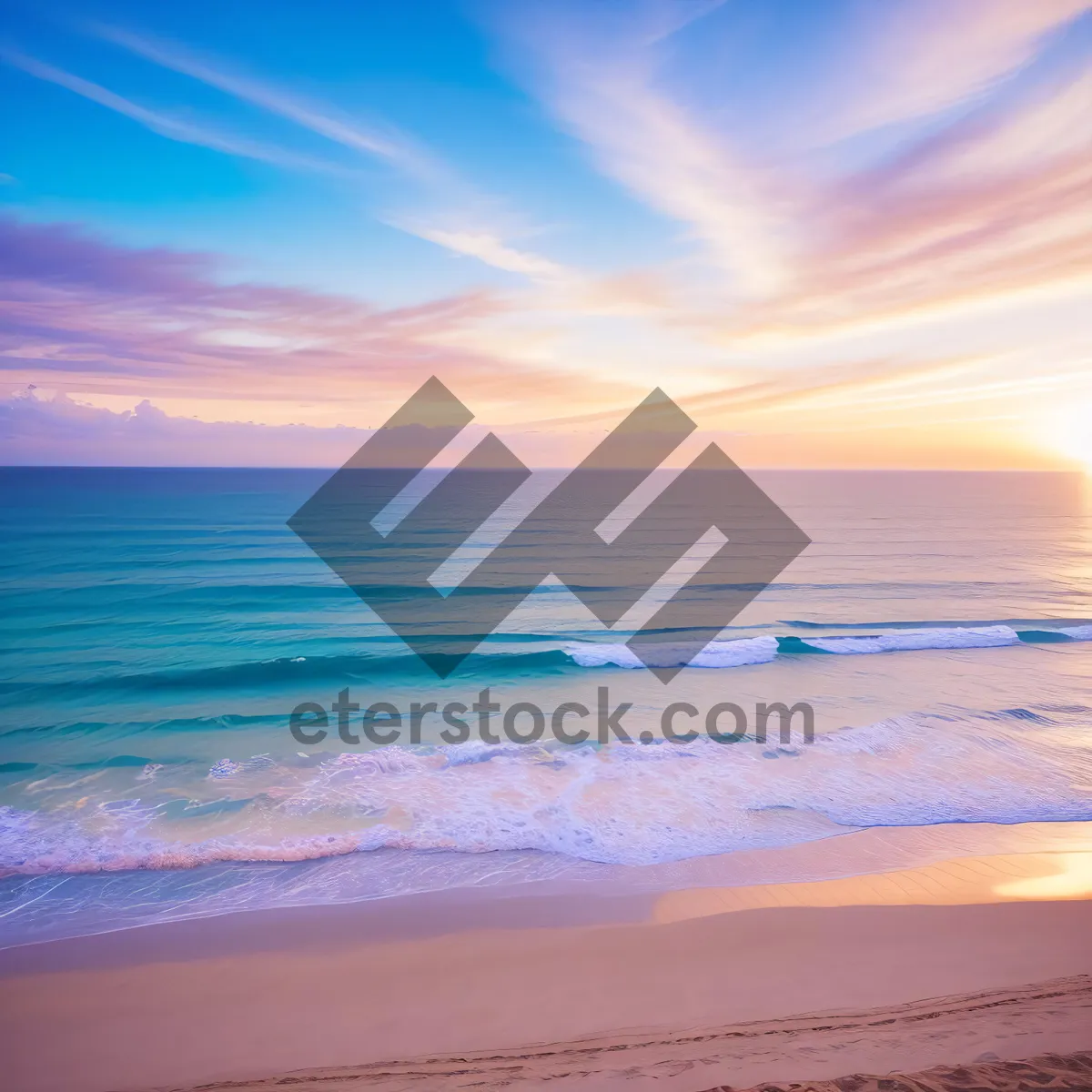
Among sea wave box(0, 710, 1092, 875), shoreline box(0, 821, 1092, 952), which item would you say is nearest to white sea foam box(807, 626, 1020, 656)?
sea wave box(0, 710, 1092, 875)

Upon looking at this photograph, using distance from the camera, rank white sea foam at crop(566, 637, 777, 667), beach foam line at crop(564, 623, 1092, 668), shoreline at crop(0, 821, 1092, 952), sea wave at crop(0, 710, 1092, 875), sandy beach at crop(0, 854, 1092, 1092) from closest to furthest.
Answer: sandy beach at crop(0, 854, 1092, 1092) → shoreline at crop(0, 821, 1092, 952) → sea wave at crop(0, 710, 1092, 875) → white sea foam at crop(566, 637, 777, 667) → beach foam line at crop(564, 623, 1092, 668)

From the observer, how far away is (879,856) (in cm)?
789

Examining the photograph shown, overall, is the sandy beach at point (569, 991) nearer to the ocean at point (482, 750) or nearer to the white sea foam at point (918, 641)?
the ocean at point (482, 750)

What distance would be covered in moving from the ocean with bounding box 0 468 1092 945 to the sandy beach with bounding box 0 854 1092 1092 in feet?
2.07

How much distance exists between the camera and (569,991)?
557 centimetres

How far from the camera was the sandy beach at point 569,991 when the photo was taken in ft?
15.5

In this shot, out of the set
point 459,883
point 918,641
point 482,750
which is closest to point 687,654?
point 918,641

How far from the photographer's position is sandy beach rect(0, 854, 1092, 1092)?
186 inches

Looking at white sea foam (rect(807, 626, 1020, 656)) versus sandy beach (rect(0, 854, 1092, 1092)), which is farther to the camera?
white sea foam (rect(807, 626, 1020, 656))

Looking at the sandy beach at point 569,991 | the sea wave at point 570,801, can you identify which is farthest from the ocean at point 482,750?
the sandy beach at point 569,991

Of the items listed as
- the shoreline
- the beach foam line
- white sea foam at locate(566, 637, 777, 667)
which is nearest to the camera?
the shoreline

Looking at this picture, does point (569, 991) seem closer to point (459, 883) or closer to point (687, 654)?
point (459, 883)

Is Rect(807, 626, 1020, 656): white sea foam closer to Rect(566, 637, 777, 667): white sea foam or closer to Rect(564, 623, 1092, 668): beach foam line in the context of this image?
Rect(564, 623, 1092, 668): beach foam line

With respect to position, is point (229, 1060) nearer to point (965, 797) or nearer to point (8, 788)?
point (8, 788)
